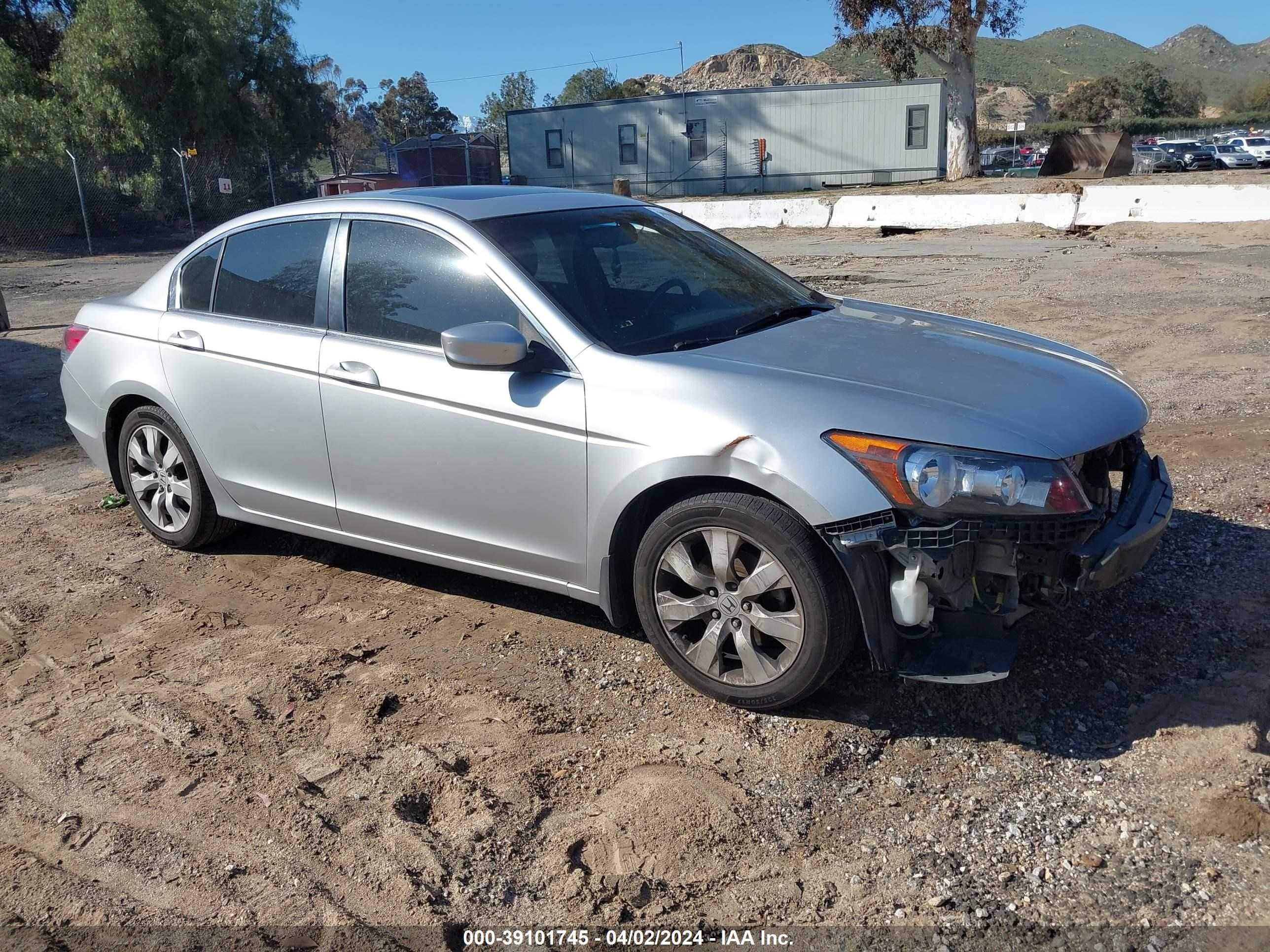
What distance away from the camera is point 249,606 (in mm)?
4684

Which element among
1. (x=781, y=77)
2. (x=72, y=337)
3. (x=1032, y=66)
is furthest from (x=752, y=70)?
(x=72, y=337)

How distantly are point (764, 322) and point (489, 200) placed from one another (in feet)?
4.26

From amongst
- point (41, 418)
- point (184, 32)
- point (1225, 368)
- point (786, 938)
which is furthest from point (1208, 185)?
point (184, 32)

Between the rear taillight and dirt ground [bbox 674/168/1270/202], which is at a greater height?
dirt ground [bbox 674/168/1270/202]

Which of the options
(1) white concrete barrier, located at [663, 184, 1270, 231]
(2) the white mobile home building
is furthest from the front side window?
(2) the white mobile home building

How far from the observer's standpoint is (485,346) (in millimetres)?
3689

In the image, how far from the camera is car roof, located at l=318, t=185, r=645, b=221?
4340mm

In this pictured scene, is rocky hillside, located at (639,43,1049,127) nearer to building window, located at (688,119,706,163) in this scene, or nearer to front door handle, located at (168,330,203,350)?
building window, located at (688,119,706,163)

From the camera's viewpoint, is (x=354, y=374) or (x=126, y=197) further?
(x=126, y=197)

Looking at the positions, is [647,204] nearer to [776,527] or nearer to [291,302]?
[291,302]

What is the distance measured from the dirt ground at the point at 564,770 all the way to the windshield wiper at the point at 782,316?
107cm

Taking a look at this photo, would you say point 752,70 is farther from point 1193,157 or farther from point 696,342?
point 696,342

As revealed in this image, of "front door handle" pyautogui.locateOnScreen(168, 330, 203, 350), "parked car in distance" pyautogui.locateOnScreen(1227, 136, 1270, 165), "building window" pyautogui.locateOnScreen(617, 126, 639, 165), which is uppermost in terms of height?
"building window" pyautogui.locateOnScreen(617, 126, 639, 165)

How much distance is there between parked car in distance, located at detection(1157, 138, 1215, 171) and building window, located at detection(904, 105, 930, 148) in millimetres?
9773
